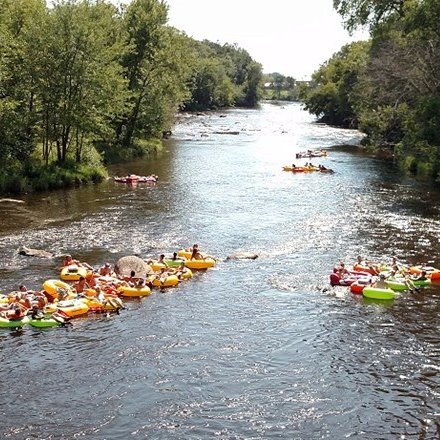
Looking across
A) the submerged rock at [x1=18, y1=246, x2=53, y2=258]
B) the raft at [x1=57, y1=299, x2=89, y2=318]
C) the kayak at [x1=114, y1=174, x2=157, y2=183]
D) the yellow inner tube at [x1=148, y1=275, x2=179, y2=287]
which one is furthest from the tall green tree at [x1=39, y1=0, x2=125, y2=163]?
the raft at [x1=57, y1=299, x2=89, y2=318]

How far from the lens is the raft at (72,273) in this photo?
2052cm

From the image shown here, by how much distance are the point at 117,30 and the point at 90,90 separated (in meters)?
11.6

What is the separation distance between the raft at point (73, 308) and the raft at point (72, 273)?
7.86 feet

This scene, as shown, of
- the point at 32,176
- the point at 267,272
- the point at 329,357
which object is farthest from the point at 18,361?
the point at 32,176

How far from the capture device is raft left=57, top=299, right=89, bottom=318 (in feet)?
57.9

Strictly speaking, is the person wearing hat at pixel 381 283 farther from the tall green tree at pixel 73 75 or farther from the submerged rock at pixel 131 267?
the tall green tree at pixel 73 75

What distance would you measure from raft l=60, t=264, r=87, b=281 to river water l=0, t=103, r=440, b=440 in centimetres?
77

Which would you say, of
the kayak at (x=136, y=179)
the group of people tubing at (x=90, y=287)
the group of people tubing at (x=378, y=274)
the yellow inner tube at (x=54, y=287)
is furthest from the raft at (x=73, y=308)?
the kayak at (x=136, y=179)

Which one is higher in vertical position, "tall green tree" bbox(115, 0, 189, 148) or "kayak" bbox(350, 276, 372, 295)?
"tall green tree" bbox(115, 0, 189, 148)

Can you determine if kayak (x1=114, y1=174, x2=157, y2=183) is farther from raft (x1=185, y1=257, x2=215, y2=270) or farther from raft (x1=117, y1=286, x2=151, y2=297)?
raft (x1=117, y1=286, x2=151, y2=297)

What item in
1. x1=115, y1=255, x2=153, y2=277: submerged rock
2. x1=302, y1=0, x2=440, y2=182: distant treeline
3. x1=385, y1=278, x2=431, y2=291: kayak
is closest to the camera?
x1=385, y1=278, x2=431, y2=291: kayak

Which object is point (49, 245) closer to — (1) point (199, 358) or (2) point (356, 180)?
(1) point (199, 358)

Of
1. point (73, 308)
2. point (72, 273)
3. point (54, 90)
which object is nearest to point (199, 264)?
point (72, 273)

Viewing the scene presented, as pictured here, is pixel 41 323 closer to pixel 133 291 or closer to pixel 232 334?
pixel 133 291
